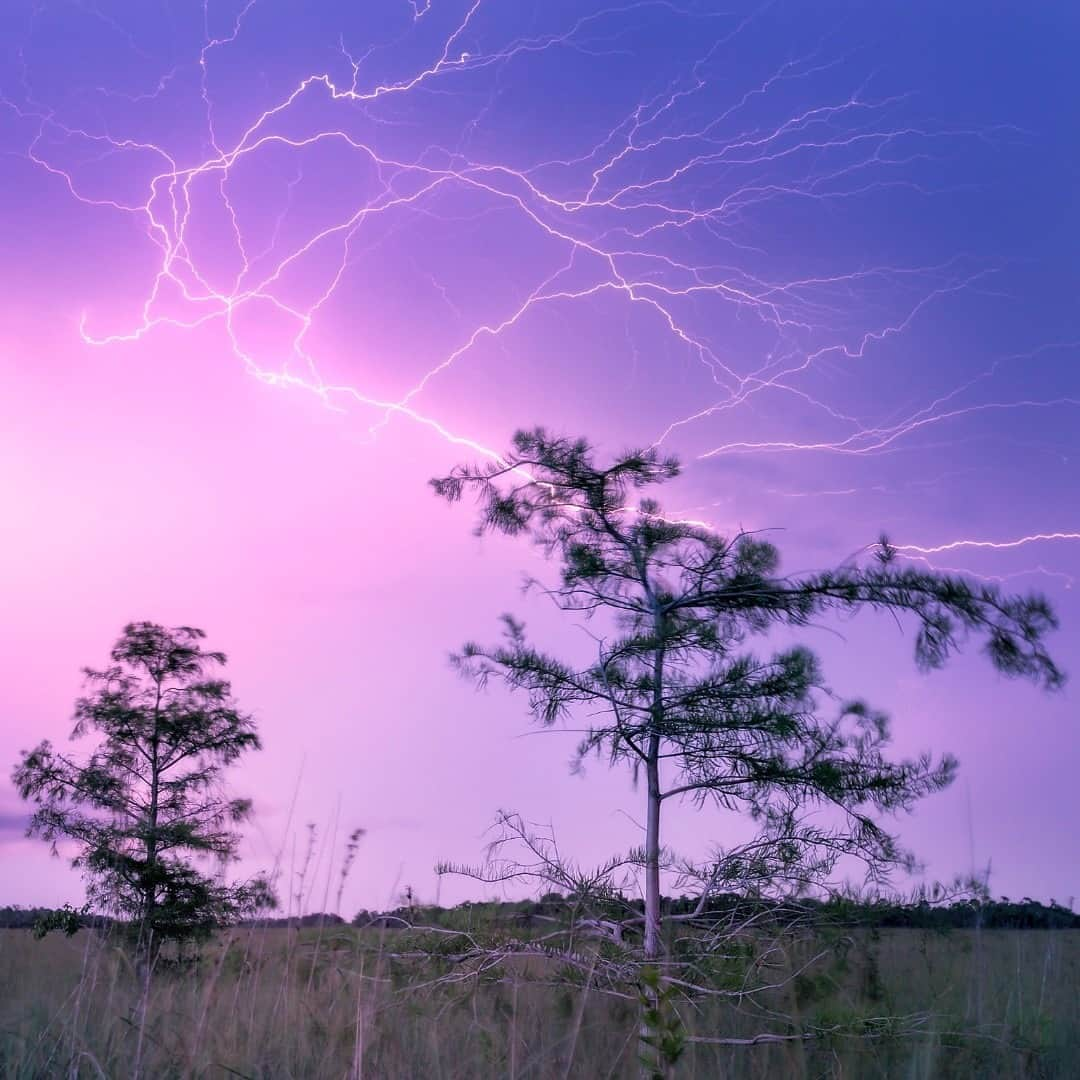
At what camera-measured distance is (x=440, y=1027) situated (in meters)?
7.21

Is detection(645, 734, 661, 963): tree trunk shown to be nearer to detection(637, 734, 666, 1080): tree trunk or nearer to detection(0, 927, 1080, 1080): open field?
detection(637, 734, 666, 1080): tree trunk

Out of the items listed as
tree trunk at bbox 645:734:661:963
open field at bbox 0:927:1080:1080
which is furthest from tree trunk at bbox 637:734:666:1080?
open field at bbox 0:927:1080:1080

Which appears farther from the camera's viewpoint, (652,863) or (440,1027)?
(652,863)

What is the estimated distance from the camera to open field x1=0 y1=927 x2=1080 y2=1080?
18.2 feet

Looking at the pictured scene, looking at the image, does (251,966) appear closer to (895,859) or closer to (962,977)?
(895,859)

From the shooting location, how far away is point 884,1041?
7.02 meters

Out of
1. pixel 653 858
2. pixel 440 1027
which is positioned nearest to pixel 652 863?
pixel 653 858

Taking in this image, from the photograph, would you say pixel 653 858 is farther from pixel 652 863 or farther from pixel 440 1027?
pixel 440 1027

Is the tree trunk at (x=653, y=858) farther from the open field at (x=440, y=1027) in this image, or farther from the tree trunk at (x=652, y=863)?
the open field at (x=440, y=1027)

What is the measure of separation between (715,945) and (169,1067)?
366 cm

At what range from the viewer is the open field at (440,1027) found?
5547 millimetres

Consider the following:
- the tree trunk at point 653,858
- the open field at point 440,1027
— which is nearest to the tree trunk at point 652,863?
the tree trunk at point 653,858

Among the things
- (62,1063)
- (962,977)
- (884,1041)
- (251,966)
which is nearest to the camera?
(62,1063)

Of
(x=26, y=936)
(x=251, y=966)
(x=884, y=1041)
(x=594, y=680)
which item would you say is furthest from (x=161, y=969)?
(x=884, y=1041)
